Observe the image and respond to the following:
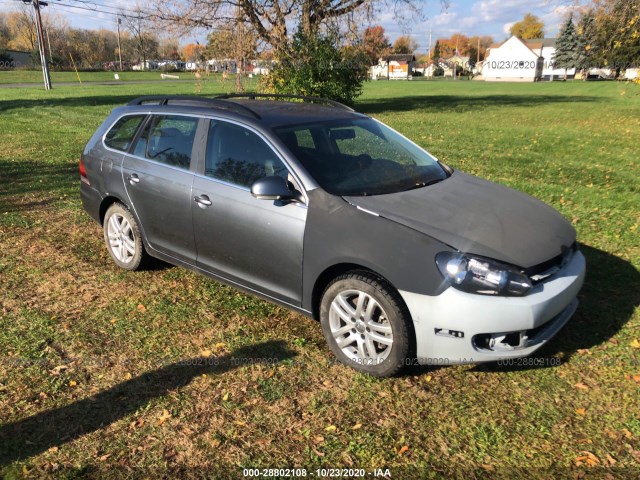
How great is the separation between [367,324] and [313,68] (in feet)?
66.0

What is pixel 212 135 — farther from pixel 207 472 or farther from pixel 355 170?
pixel 207 472

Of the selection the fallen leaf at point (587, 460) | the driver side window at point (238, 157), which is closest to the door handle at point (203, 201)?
the driver side window at point (238, 157)

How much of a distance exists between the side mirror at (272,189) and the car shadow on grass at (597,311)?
5.77 feet

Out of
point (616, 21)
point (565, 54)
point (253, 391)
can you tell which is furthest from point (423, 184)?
point (565, 54)

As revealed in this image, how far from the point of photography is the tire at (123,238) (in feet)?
16.4

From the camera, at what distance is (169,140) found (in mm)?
4617

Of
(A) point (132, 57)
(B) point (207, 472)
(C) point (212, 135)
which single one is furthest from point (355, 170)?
→ (A) point (132, 57)

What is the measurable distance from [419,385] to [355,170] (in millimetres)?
1605

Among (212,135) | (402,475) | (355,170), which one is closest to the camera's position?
(402,475)

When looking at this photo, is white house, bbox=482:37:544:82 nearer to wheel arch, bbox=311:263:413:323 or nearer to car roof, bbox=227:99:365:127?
car roof, bbox=227:99:365:127

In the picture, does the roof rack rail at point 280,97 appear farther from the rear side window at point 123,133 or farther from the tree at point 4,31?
the tree at point 4,31

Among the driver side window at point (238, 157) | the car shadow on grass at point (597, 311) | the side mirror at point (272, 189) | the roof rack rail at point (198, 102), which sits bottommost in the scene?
the car shadow on grass at point (597, 311)

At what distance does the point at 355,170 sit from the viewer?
3943 millimetres

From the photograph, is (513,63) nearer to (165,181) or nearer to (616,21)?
(616,21)
